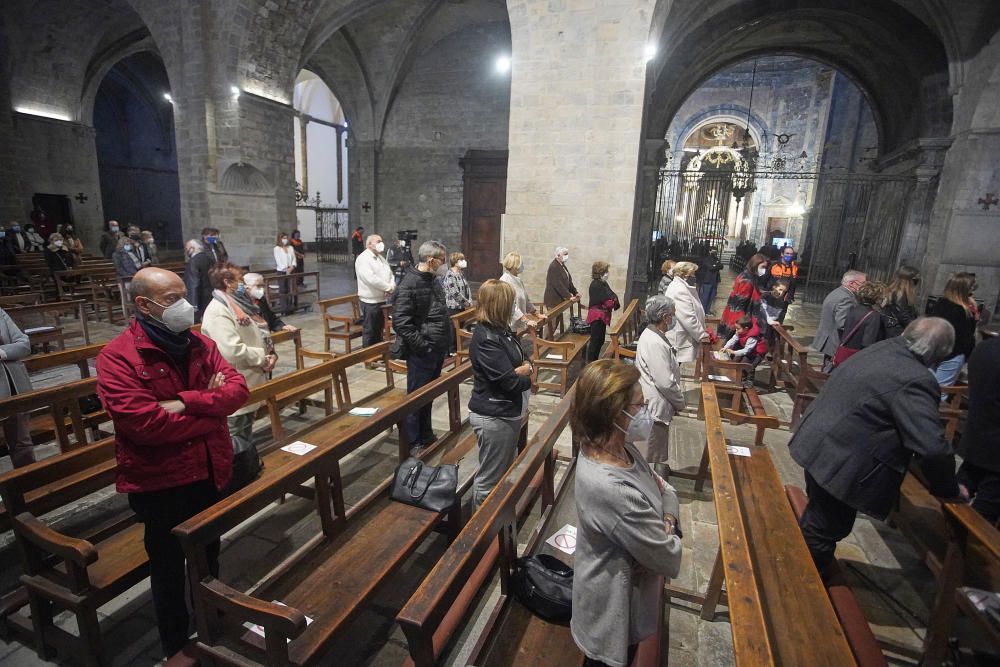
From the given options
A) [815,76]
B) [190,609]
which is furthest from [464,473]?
[815,76]

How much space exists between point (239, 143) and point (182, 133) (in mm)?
1372

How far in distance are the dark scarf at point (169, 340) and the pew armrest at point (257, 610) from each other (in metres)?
0.91

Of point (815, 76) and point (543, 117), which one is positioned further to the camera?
point (815, 76)

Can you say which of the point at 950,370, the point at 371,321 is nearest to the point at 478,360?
the point at 371,321

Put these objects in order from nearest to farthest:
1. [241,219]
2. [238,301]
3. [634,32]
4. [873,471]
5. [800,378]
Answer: [873,471] → [238,301] → [800,378] → [634,32] → [241,219]

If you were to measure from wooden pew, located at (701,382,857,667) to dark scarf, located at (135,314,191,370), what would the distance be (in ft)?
7.79

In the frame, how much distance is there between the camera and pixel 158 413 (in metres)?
1.98

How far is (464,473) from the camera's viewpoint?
13.0ft

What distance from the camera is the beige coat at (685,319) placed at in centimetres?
492

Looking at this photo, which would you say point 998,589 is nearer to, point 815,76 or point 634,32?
point 634,32

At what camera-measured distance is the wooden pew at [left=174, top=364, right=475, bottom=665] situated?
6.01ft

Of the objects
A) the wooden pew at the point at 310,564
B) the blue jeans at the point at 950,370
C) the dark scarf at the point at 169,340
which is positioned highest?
the dark scarf at the point at 169,340

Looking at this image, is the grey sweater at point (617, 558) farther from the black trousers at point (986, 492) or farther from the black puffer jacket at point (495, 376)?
the black trousers at point (986, 492)

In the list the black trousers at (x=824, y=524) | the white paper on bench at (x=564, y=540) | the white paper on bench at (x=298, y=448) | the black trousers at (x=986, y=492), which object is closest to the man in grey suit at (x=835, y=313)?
the black trousers at (x=986, y=492)
